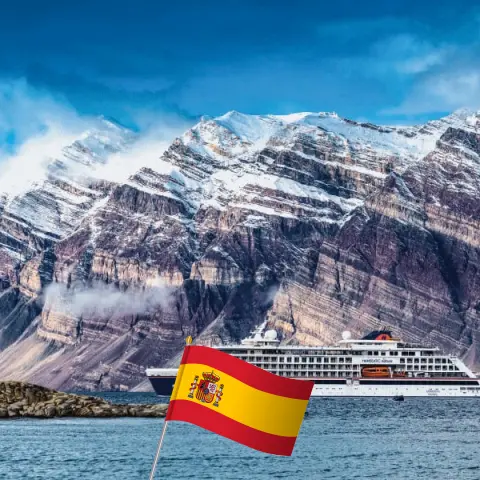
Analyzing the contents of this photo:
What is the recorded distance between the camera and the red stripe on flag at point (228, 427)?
33812 millimetres

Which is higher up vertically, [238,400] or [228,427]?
[238,400]

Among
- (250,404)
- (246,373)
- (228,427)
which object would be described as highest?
(246,373)

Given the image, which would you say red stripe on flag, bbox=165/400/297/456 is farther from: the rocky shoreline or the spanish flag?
the rocky shoreline

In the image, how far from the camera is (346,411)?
16050 centimetres

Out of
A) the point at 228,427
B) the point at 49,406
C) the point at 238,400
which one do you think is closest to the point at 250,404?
the point at 238,400

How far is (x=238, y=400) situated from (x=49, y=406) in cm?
10048

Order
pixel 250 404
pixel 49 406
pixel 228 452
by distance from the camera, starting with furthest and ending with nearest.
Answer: pixel 49 406
pixel 228 452
pixel 250 404

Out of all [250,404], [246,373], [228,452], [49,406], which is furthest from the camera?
[49,406]

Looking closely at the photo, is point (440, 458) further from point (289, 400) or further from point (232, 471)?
point (289, 400)

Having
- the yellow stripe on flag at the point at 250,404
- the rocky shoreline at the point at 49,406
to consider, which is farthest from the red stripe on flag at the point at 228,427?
the rocky shoreline at the point at 49,406

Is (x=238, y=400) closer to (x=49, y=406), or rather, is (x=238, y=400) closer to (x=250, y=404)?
(x=250, y=404)

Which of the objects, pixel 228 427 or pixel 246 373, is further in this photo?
pixel 228 427

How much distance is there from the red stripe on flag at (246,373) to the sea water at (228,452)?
38.5 m

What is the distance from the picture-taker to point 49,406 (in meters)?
132
